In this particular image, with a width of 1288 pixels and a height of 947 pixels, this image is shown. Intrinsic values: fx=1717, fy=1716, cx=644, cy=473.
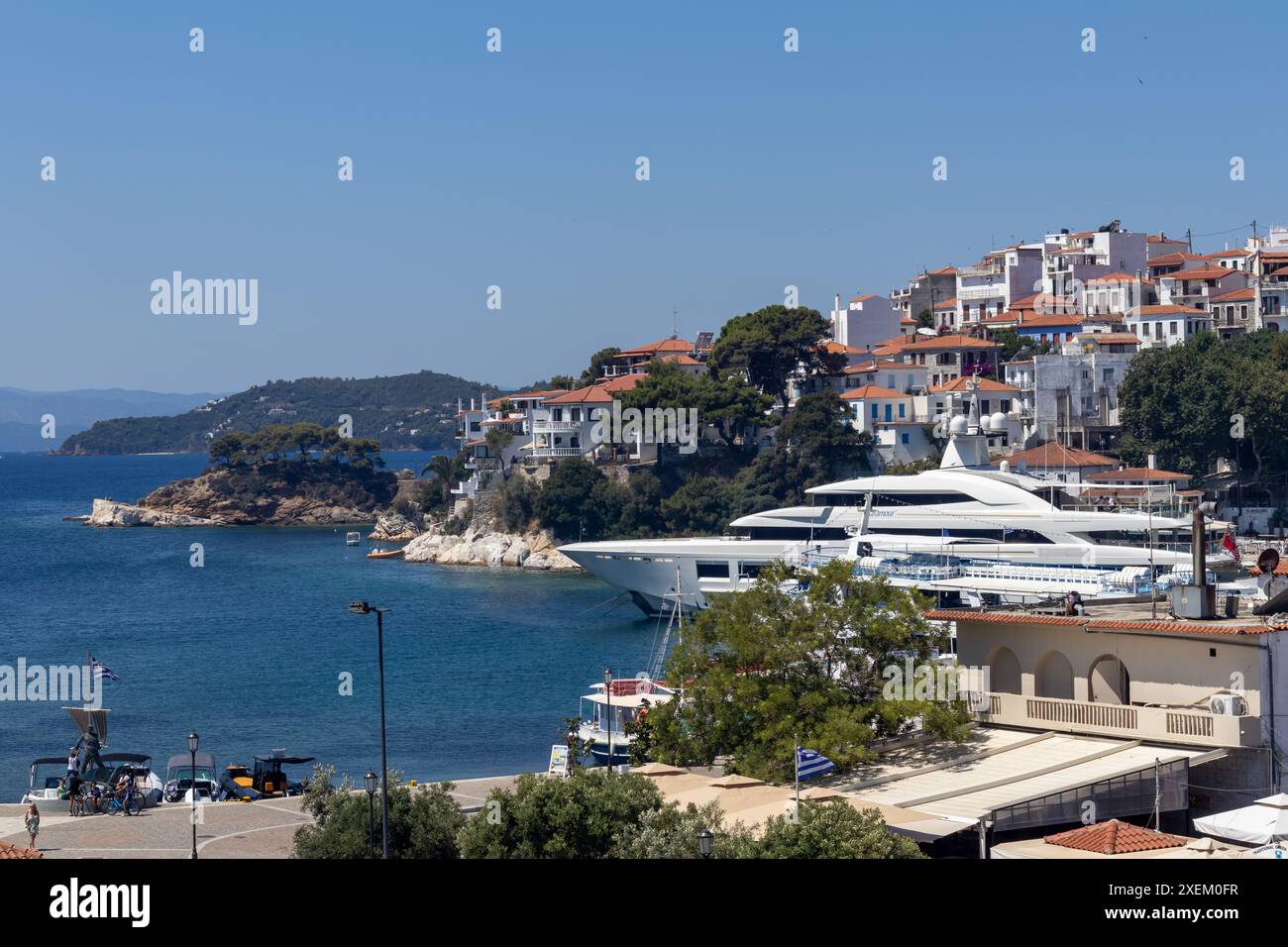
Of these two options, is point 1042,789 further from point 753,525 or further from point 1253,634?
point 753,525

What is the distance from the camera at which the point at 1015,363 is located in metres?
95.0

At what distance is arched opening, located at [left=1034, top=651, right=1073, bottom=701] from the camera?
875 inches

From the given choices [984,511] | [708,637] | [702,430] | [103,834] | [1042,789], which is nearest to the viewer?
[1042,789]

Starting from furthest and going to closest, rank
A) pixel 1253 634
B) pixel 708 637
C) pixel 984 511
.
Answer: pixel 984 511 → pixel 708 637 → pixel 1253 634

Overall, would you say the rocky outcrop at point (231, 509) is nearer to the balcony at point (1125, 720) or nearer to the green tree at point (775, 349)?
the green tree at point (775, 349)

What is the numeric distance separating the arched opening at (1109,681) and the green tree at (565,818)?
668 cm

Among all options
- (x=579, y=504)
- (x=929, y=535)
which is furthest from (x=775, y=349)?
(x=929, y=535)

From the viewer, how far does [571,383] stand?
11331 centimetres

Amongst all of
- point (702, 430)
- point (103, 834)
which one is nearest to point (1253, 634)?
point (103, 834)

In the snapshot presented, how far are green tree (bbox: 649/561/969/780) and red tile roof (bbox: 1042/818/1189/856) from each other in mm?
4865

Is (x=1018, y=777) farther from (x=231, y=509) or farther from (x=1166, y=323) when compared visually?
(x=231, y=509)

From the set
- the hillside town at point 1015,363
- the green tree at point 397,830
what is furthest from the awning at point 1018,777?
the hillside town at point 1015,363
